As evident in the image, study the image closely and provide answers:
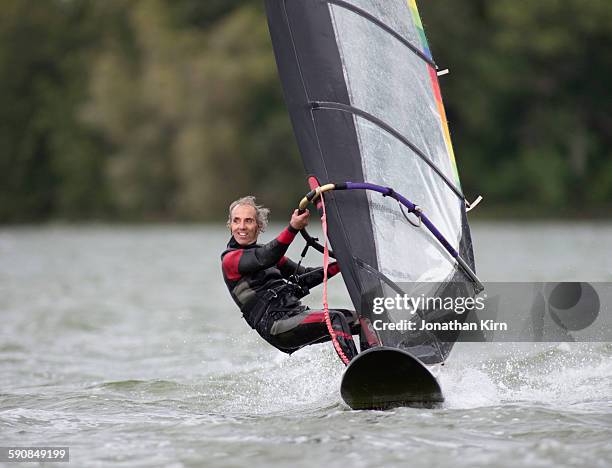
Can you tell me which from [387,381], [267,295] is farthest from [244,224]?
[387,381]

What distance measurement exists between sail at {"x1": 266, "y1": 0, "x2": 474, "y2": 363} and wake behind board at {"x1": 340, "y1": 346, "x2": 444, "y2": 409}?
0.31 m

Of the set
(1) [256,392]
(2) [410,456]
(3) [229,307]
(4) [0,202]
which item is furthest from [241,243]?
(4) [0,202]

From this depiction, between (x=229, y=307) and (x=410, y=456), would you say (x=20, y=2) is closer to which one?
(x=229, y=307)

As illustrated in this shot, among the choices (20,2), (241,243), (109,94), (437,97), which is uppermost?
(20,2)

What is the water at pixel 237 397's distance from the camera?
517cm

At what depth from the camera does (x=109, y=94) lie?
3697 centimetres

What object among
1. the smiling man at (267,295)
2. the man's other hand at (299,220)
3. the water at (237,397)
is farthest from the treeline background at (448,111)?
the man's other hand at (299,220)

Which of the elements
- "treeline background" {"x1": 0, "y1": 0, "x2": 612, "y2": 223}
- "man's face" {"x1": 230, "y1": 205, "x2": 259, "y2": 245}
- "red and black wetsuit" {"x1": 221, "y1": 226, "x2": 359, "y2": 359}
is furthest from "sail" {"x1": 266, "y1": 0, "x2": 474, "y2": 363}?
"treeline background" {"x1": 0, "y1": 0, "x2": 612, "y2": 223}

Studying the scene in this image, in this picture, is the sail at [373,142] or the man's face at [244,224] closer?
the sail at [373,142]

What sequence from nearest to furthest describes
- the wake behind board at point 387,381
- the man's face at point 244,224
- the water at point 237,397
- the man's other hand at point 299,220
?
1. the water at point 237,397
2. the wake behind board at point 387,381
3. the man's other hand at point 299,220
4. the man's face at point 244,224

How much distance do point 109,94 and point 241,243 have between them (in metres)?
31.5

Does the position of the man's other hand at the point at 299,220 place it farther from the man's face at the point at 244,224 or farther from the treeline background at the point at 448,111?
the treeline background at the point at 448,111

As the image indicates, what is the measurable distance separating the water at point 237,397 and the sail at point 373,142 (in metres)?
0.62

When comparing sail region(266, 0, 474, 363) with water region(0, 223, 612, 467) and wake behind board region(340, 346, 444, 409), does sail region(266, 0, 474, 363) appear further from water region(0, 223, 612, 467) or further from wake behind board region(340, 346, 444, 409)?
water region(0, 223, 612, 467)
